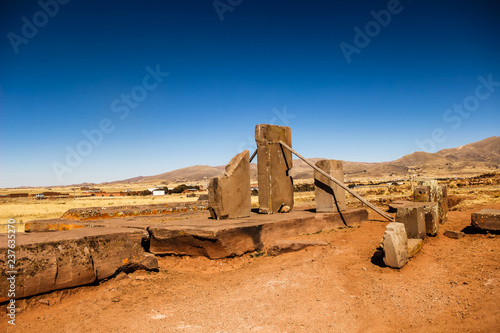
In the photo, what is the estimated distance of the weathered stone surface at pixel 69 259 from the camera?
3.55 meters

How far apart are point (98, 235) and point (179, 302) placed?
152 cm

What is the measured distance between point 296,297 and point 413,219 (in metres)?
3.08

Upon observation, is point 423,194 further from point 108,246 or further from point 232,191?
point 108,246

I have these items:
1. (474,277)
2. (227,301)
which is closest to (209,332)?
(227,301)

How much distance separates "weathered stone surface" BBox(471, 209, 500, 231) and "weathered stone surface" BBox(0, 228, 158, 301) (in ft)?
20.2

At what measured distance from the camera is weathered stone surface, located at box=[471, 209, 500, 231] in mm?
5711

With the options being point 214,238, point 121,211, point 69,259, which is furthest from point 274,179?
point 69,259

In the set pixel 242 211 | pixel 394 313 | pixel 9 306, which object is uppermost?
pixel 242 211

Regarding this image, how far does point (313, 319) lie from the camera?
135 inches

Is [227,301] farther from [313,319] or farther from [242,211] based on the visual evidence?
[242,211]

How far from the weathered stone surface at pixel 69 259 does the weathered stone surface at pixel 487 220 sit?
20.2 ft

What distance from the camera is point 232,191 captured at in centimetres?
685

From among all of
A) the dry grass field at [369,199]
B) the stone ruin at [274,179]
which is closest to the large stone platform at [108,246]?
the stone ruin at [274,179]

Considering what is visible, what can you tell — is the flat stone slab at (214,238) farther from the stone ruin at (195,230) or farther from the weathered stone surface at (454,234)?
the weathered stone surface at (454,234)
